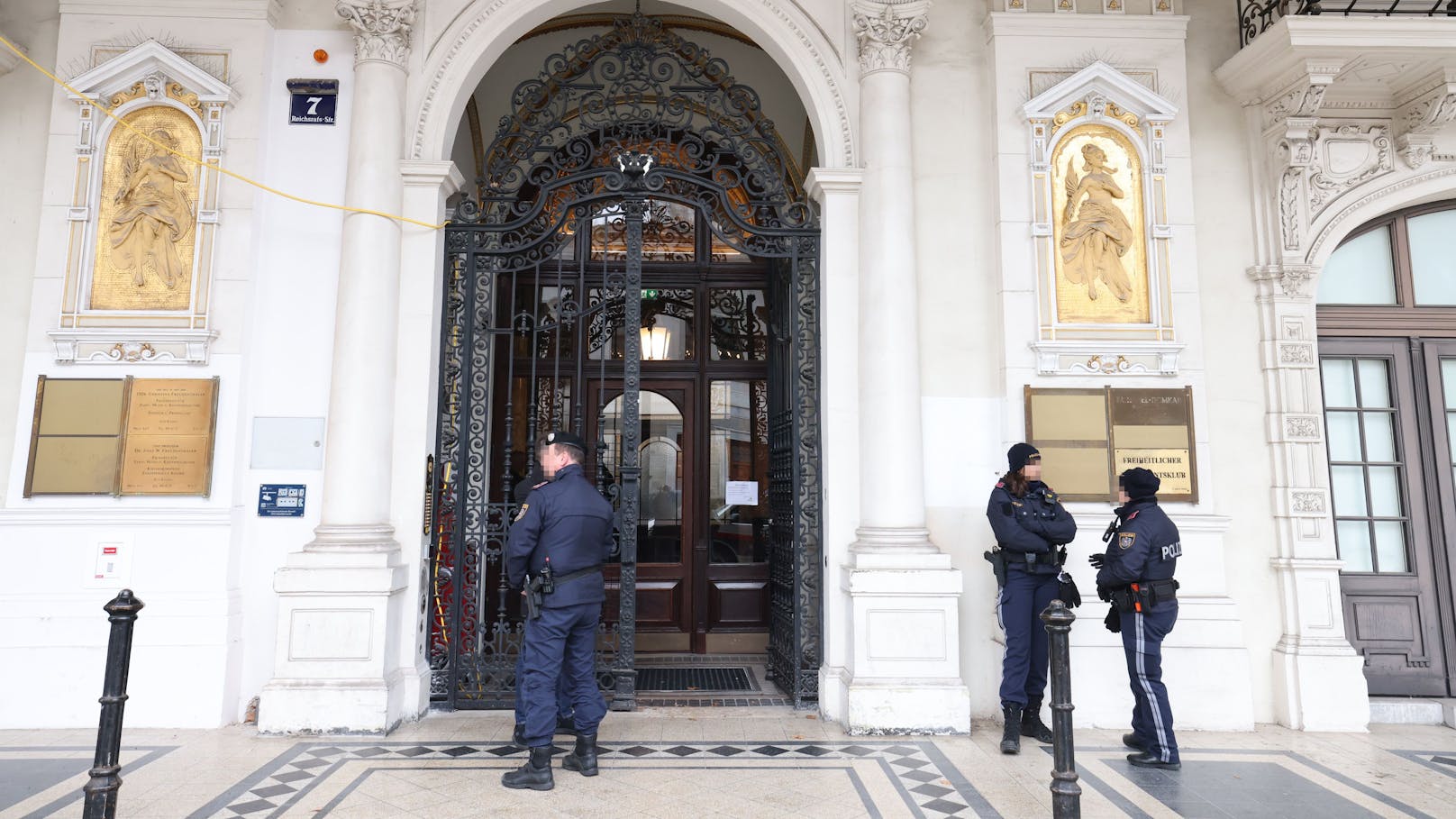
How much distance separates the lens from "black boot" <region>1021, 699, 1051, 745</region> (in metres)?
5.40

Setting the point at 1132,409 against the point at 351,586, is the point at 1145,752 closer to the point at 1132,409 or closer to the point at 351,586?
the point at 1132,409

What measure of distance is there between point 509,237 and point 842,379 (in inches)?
108

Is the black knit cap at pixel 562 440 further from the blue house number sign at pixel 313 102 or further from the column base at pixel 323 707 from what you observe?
the blue house number sign at pixel 313 102

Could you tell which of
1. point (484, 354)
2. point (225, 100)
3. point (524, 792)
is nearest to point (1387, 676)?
point (524, 792)

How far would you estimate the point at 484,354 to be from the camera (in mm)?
6387

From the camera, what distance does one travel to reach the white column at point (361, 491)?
5.42 meters

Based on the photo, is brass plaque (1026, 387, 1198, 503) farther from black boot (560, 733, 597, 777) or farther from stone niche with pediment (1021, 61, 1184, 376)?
black boot (560, 733, 597, 777)

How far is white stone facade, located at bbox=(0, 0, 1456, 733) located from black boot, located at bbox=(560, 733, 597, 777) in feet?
4.90

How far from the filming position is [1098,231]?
6.18 meters

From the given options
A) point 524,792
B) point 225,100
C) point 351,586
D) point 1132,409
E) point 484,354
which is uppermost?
point 225,100

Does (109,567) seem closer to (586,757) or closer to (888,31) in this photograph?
(586,757)

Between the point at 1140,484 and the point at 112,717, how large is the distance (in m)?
5.20

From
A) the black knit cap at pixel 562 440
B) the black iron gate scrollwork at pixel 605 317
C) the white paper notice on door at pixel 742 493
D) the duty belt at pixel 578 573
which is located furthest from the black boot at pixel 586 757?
the white paper notice on door at pixel 742 493

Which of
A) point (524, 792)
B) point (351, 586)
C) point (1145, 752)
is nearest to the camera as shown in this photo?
point (524, 792)
